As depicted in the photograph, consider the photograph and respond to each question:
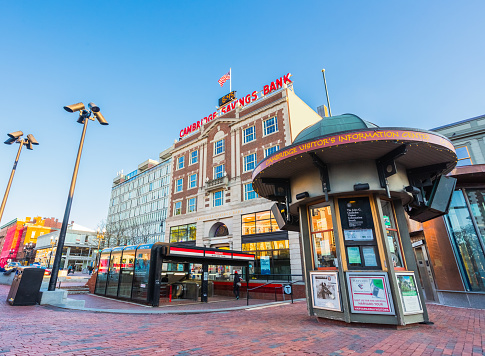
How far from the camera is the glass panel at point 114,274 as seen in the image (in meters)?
16.7

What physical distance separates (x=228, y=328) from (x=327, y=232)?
412 centimetres

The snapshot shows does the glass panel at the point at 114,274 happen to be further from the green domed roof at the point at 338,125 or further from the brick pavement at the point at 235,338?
the green domed roof at the point at 338,125

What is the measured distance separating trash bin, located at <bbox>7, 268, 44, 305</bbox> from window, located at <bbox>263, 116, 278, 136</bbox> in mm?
21226

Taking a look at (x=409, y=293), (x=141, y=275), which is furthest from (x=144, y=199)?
(x=409, y=293)

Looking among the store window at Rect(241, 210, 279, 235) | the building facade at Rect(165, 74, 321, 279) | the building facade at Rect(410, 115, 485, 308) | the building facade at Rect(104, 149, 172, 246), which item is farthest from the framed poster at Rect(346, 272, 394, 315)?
the building facade at Rect(104, 149, 172, 246)

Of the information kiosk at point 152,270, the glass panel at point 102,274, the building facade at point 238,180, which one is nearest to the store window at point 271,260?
the building facade at point 238,180

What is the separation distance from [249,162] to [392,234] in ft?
66.7

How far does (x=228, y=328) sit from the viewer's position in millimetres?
7492

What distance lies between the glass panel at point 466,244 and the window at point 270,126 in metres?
17.2

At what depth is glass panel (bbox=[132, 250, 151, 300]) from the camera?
13.9m

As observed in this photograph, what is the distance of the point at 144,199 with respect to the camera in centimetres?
7512

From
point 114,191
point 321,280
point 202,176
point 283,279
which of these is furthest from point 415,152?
point 114,191

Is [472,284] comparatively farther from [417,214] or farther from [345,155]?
[345,155]

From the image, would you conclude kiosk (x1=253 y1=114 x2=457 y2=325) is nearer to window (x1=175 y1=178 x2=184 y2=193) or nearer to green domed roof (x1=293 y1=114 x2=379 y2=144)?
green domed roof (x1=293 y1=114 x2=379 y2=144)
